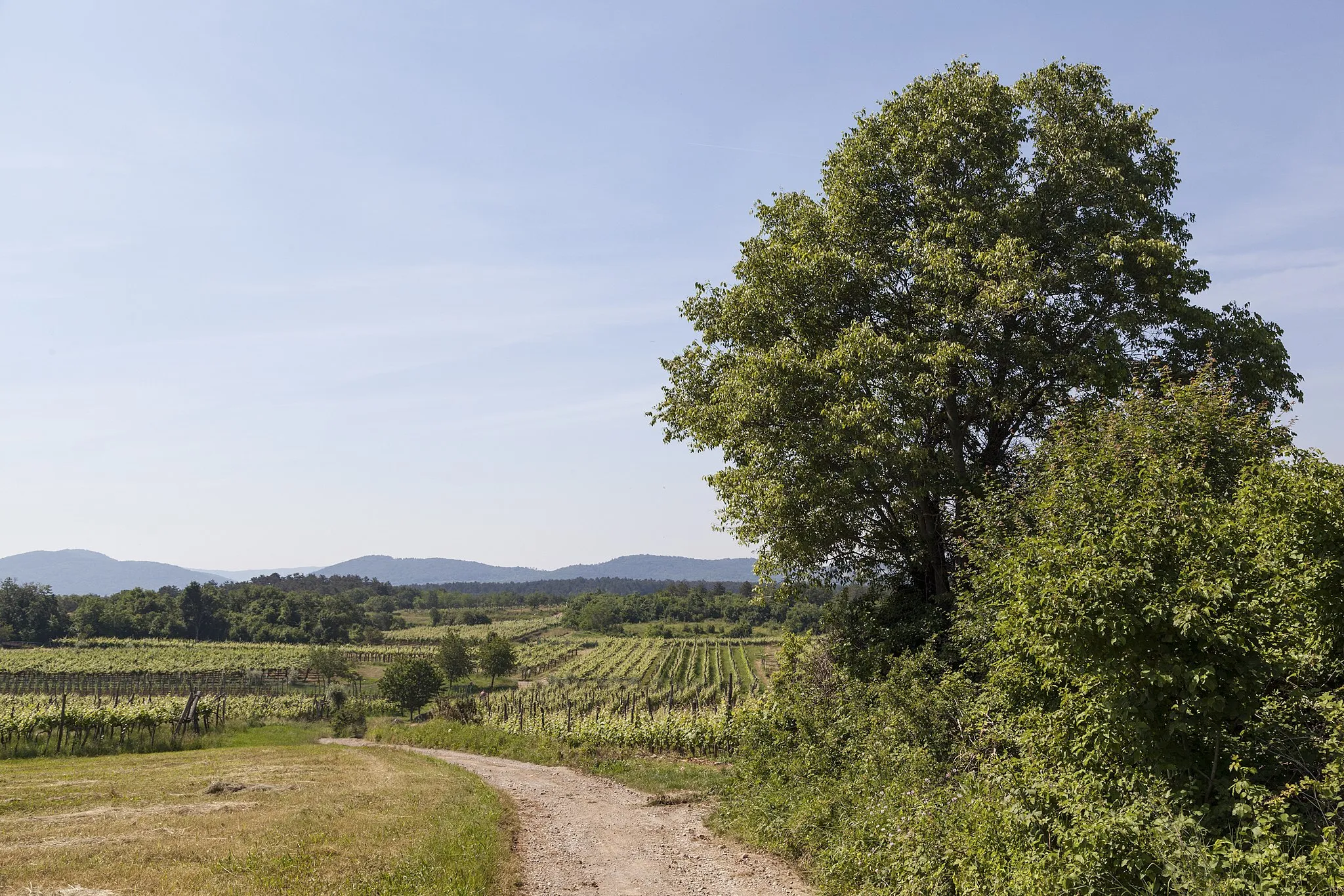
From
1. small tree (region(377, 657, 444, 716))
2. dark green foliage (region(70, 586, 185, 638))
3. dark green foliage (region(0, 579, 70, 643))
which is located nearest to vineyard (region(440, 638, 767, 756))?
small tree (region(377, 657, 444, 716))

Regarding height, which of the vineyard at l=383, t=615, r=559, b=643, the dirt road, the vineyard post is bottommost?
the vineyard at l=383, t=615, r=559, b=643

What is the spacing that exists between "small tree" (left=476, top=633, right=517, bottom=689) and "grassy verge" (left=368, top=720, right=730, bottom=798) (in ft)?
124

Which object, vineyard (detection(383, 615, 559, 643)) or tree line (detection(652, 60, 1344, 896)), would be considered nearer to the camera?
A: tree line (detection(652, 60, 1344, 896))

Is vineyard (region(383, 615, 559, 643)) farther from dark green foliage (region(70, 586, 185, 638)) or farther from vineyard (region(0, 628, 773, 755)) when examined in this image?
dark green foliage (region(70, 586, 185, 638))

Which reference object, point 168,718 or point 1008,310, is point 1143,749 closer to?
point 1008,310

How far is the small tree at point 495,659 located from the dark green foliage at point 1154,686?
7711cm

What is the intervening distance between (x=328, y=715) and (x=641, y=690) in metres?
28.5

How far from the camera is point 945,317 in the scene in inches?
713

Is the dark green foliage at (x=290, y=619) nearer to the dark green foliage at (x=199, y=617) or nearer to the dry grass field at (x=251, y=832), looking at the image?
the dark green foliage at (x=199, y=617)

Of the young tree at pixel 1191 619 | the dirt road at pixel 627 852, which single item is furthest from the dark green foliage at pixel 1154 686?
the dirt road at pixel 627 852

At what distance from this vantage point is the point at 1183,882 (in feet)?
25.5

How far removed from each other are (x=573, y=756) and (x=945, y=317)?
76.2 feet

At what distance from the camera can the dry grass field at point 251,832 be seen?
12203 millimetres

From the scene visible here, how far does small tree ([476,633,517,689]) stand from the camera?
278 feet
